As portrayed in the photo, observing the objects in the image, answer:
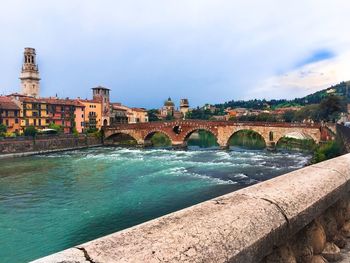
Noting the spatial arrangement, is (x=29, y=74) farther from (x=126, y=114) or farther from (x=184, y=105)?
(x=184, y=105)

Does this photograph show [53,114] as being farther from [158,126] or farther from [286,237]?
[286,237]

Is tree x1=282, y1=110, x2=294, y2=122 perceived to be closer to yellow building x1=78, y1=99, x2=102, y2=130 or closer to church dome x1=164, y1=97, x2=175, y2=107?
church dome x1=164, y1=97, x2=175, y2=107

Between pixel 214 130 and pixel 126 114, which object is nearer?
pixel 214 130

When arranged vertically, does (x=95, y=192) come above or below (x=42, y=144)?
below

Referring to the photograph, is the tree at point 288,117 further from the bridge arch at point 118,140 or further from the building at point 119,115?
the bridge arch at point 118,140

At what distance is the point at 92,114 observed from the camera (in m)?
63.5

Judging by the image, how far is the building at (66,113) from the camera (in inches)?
2234

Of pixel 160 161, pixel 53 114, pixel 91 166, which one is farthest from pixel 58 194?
pixel 53 114

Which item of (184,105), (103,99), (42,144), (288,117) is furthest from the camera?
(184,105)

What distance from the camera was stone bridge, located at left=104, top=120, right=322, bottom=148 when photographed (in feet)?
134

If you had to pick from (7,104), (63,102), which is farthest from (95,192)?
(63,102)

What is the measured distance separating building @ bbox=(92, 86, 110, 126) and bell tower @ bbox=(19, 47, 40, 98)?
11456mm

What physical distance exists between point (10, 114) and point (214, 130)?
30279 mm

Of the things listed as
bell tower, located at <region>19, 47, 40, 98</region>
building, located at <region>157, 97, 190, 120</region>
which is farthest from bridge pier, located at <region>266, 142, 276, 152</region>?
building, located at <region>157, 97, 190, 120</region>
